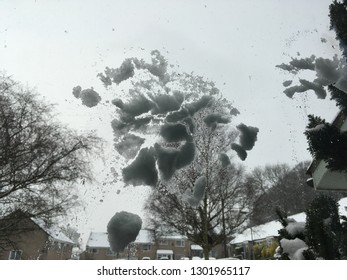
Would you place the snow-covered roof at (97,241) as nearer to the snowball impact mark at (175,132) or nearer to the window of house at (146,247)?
the window of house at (146,247)

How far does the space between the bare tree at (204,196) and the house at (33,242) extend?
3.77 m

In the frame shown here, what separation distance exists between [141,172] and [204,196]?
218 inches

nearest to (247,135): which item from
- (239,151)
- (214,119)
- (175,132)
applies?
(239,151)

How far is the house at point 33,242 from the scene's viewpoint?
909 cm

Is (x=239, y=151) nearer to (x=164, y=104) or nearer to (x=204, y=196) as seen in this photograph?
(x=164, y=104)


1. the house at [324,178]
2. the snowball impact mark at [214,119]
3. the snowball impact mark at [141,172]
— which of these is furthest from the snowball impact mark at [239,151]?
the snowball impact mark at [141,172]

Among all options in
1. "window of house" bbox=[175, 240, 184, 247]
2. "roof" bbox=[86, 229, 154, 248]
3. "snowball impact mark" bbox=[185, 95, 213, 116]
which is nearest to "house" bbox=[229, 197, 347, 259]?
"window of house" bbox=[175, 240, 184, 247]

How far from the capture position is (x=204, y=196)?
34.6 ft

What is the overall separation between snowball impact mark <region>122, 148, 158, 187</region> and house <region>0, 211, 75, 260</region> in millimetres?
5186

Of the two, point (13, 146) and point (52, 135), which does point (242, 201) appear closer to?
point (52, 135)

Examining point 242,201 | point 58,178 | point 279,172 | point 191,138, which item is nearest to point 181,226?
point 242,201

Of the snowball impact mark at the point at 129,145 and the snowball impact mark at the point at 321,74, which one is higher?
the snowball impact mark at the point at 321,74

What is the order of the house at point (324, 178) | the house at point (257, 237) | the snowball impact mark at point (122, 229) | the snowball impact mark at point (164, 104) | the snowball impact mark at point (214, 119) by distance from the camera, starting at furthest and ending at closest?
the house at point (257, 237), the snowball impact mark at point (214, 119), the snowball impact mark at point (164, 104), the snowball impact mark at point (122, 229), the house at point (324, 178)

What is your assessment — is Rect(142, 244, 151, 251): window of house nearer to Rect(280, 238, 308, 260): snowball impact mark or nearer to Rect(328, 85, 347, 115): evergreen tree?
Rect(280, 238, 308, 260): snowball impact mark
